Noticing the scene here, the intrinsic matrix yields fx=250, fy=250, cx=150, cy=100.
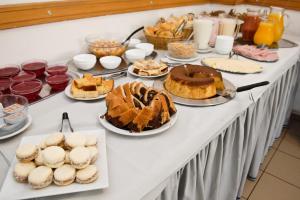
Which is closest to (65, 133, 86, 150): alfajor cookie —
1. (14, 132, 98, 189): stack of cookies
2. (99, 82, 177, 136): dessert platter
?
(14, 132, 98, 189): stack of cookies

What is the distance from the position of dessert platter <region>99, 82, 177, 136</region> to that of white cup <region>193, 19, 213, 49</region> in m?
0.68

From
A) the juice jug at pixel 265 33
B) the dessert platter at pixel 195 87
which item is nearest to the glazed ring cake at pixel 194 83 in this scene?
the dessert platter at pixel 195 87

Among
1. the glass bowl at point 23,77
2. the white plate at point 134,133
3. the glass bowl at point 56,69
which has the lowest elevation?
the white plate at point 134,133

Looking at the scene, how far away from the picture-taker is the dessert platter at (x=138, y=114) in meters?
0.63

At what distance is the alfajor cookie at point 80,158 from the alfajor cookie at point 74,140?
2 centimetres

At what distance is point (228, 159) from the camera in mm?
1017

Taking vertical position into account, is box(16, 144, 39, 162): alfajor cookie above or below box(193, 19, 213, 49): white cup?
below

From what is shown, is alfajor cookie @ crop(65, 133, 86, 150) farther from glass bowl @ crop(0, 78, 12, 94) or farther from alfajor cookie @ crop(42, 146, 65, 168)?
glass bowl @ crop(0, 78, 12, 94)

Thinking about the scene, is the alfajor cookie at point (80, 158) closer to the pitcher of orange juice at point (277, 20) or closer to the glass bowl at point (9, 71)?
the glass bowl at point (9, 71)

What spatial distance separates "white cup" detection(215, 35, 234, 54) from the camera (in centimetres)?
125

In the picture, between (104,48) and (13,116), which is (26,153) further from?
(104,48)

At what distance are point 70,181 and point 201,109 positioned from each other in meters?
0.46

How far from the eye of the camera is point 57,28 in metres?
1.08

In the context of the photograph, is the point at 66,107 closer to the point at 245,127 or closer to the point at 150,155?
the point at 150,155
